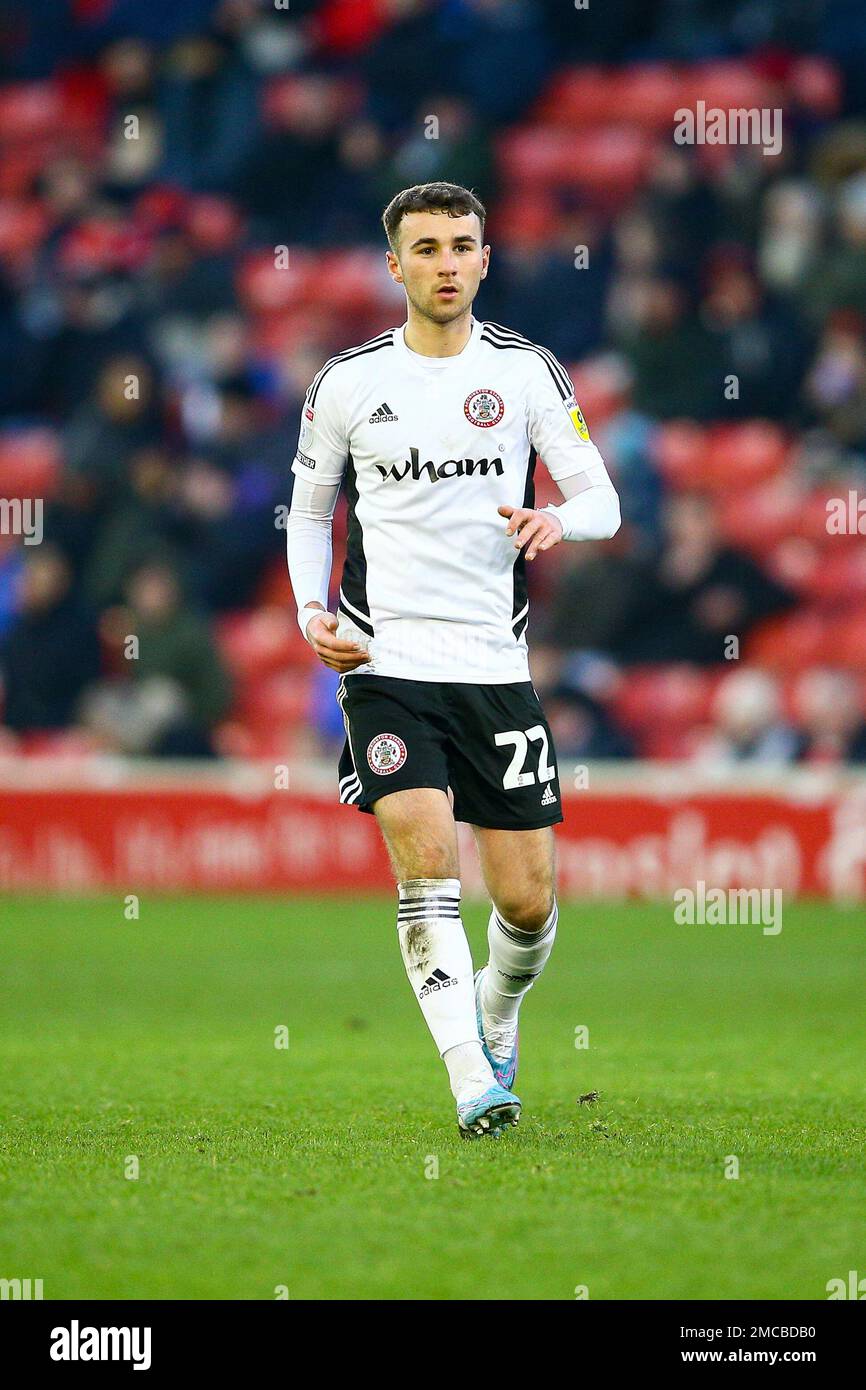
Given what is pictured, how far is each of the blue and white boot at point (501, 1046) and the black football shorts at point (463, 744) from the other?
616 mm

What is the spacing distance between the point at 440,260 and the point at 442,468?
1.75ft

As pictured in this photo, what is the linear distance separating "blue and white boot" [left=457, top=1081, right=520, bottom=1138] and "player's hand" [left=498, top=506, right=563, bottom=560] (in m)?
1.32

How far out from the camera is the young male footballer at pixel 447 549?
5.27m

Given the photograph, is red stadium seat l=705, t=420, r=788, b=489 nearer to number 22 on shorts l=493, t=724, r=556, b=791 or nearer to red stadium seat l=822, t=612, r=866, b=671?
red stadium seat l=822, t=612, r=866, b=671

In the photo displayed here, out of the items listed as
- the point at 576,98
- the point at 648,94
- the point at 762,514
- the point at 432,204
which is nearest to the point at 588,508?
the point at 432,204

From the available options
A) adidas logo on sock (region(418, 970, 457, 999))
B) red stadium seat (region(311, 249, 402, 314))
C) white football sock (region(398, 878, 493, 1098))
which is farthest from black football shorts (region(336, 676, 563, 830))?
red stadium seat (region(311, 249, 402, 314))

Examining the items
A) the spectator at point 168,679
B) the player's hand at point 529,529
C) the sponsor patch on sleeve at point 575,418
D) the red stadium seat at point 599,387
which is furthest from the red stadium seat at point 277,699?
the player's hand at point 529,529

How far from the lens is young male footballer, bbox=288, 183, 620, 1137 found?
17.3 feet

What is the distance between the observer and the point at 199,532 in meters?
14.8

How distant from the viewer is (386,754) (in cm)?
522

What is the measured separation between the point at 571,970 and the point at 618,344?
625cm
